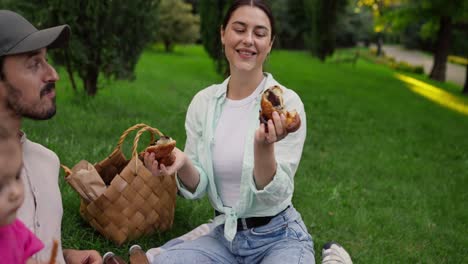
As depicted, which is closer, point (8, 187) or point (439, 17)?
point (8, 187)

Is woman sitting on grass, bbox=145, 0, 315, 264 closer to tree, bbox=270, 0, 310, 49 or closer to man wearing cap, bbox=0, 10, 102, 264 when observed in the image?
man wearing cap, bbox=0, 10, 102, 264

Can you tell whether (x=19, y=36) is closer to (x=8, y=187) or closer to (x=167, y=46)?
(x=8, y=187)

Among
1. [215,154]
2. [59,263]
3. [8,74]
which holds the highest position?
[8,74]

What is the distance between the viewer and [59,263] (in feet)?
7.96

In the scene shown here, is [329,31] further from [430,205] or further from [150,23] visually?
[430,205]

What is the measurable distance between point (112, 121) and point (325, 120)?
4092 mm

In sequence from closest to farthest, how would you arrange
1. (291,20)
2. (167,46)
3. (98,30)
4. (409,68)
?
(98,30) < (409,68) < (167,46) < (291,20)

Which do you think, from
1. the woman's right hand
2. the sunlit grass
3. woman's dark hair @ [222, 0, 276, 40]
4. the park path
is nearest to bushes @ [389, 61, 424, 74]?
the park path

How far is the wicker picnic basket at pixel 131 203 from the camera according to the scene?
3.58 m

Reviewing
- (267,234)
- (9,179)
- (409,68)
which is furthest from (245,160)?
(409,68)

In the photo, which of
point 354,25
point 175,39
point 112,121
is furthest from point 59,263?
point 354,25

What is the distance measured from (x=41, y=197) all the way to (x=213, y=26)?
10922mm

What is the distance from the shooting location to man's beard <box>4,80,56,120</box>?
2188mm

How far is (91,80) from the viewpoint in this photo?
27.0 ft
